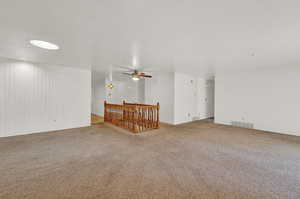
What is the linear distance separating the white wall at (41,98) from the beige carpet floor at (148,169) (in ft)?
3.21

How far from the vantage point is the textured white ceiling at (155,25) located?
1419mm

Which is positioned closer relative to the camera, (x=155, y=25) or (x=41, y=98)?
(x=155, y=25)

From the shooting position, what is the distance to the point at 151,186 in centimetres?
159

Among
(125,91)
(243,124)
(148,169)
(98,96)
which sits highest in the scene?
(125,91)

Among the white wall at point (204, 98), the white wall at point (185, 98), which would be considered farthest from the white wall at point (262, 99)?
the white wall at point (185, 98)

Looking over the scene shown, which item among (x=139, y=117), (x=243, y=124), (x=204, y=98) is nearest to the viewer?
(x=139, y=117)

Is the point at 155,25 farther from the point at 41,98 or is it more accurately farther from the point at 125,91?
the point at 125,91

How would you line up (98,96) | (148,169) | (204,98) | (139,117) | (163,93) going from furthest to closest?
(98,96) < (204,98) < (163,93) < (139,117) < (148,169)

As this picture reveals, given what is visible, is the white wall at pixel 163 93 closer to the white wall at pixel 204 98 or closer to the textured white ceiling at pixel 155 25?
the white wall at pixel 204 98

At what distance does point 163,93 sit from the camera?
19.0ft

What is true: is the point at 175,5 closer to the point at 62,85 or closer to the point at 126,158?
the point at 126,158

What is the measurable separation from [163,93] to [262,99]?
3.95 meters

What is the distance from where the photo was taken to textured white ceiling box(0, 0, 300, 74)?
1.42 meters

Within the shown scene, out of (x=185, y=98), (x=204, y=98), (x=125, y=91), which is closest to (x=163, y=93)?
(x=185, y=98)
